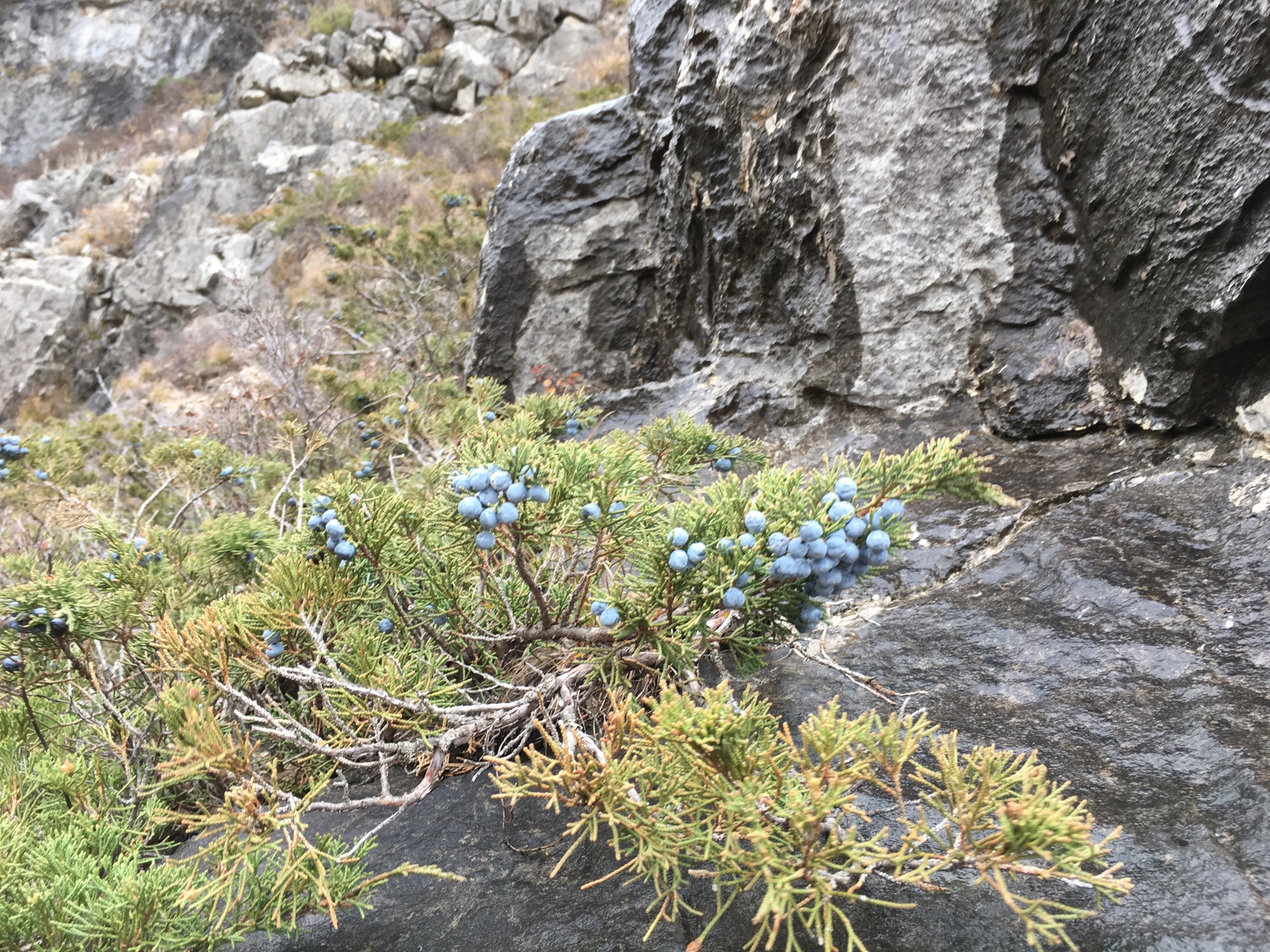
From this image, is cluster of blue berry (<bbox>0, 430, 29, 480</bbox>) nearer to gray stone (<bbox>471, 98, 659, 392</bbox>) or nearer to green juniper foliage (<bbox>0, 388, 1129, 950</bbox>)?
green juniper foliage (<bbox>0, 388, 1129, 950</bbox>)

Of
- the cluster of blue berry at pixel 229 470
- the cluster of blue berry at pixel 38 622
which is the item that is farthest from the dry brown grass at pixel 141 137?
the cluster of blue berry at pixel 38 622

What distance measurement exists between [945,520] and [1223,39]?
142 cm

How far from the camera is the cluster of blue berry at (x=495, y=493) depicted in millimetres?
936

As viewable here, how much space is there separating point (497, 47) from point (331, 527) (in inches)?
719

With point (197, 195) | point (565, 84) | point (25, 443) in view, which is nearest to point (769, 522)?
point (25, 443)

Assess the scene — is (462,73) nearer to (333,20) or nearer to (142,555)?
(333,20)

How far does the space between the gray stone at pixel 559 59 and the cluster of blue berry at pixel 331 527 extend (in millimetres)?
16072

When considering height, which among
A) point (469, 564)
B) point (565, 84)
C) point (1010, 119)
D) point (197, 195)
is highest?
point (565, 84)

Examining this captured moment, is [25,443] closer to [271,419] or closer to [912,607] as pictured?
[271,419]

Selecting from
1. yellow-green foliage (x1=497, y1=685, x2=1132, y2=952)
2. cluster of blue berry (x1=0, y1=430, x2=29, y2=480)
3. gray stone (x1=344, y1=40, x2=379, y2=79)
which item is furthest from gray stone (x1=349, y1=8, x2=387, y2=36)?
yellow-green foliage (x1=497, y1=685, x2=1132, y2=952)

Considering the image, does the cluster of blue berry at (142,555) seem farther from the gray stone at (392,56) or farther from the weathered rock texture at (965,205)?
the gray stone at (392,56)

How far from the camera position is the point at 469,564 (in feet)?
4.55

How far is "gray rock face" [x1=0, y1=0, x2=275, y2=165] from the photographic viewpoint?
21766 mm

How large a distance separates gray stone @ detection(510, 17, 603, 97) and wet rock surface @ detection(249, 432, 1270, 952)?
15.6 meters
